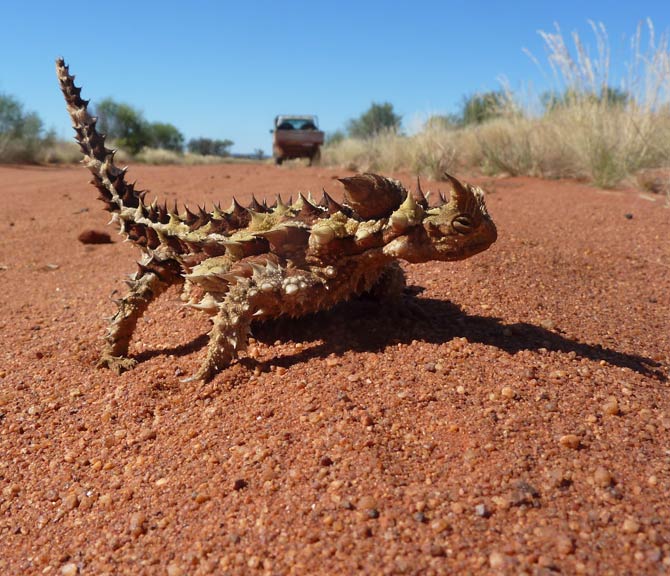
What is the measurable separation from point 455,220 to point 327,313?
1165mm

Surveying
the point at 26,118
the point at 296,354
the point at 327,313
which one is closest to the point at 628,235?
the point at 327,313

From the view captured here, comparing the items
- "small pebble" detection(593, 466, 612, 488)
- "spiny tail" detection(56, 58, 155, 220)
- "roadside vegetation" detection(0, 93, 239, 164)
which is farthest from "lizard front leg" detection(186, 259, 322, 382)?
"roadside vegetation" detection(0, 93, 239, 164)

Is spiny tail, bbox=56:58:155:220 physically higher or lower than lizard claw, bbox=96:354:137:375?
higher

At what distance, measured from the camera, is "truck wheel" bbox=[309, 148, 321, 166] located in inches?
818

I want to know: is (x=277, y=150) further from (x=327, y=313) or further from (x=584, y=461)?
(x=584, y=461)

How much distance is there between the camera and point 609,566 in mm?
1547

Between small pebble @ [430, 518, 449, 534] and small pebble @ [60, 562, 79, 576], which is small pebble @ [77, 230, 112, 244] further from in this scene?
small pebble @ [430, 518, 449, 534]

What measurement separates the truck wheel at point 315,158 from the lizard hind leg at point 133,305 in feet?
57.7

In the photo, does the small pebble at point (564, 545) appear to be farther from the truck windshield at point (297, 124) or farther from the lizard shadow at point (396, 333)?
the truck windshield at point (297, 124)

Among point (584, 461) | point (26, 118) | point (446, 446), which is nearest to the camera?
point (584, 461)

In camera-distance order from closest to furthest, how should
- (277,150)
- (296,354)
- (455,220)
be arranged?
1. (455,220)
2. (296,354)
3. (277,150)

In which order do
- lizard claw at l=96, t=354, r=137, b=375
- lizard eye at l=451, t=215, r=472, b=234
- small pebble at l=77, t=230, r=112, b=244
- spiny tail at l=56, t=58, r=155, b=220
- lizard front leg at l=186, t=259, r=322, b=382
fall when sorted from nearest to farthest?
lizard eye at l=451, t=215, r=472, b=234
lizard front leg at l=186, t=259, r=322, b=382
lizard claw at l=96, t=354, r=137, b=375
spiny tail at l=56, t=58, r=155, b=220
small pebble at l=77, t=230, r=112, b=244

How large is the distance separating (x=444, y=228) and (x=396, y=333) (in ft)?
2.69

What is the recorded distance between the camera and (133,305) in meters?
3.46
